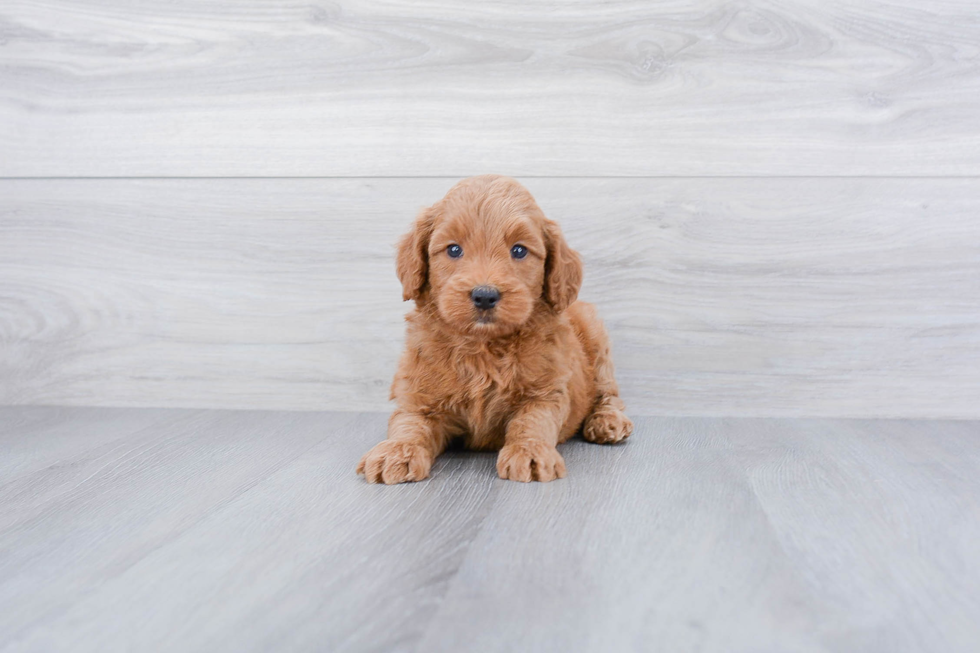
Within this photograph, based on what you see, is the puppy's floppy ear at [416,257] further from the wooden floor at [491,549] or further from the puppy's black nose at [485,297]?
the wooden floor at [491,549]

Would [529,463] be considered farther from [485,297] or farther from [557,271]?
[557,271]

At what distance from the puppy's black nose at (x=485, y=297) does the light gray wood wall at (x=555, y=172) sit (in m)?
0.81

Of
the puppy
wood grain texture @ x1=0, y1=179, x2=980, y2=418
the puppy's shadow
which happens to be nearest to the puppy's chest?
the puppy

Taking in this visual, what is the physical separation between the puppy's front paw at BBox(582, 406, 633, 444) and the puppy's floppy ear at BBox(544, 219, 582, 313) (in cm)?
43

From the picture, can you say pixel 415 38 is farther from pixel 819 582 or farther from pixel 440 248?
pixel 819 582

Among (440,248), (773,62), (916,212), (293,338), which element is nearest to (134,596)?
(440,248)

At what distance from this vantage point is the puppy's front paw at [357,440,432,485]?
5.22 ft

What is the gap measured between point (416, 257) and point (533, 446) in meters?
0.58

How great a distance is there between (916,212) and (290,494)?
7.27 feet

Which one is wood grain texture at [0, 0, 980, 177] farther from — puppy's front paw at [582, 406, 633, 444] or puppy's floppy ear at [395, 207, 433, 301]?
puppy's front paw at [582, 406, 633, 444]

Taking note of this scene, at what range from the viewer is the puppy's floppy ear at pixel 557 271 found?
1.80 m

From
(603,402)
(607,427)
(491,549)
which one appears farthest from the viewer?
(603,402)

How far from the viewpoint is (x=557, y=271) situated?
1.80 metres

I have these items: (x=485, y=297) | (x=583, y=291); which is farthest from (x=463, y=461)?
(x=583, y=291)
